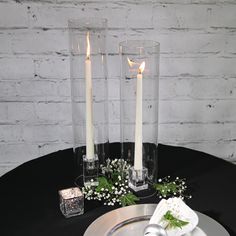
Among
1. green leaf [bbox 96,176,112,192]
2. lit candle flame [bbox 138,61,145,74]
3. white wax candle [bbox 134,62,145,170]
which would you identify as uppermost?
lit candle flame [bbox 138,61,145,74]

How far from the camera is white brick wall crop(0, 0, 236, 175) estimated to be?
5.07 feet

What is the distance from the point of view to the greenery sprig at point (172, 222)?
2.57 feet

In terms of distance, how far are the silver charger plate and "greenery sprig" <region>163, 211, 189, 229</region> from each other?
3cm

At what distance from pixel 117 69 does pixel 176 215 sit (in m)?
0.92

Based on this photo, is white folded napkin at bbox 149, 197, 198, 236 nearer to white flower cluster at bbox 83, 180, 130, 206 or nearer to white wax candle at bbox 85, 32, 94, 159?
white flower cluster at bbox 83, 180, 130, 206

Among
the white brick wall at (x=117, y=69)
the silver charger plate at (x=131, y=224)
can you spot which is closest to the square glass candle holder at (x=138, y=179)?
the silver charger plate at (x=131, y=224)

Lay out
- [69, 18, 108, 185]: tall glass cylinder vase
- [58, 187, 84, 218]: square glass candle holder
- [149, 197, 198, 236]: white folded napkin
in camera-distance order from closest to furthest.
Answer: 1. [149, 197, 198, 236]: white folded napkin
2. [58, 187, 84, 218]: square glass candle holder
3. [69, 18, 108, 185]: tall glass cylinder vase

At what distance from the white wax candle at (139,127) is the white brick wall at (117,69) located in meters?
0.69

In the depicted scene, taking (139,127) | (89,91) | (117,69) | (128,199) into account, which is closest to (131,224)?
(128,199)

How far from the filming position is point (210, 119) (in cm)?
173

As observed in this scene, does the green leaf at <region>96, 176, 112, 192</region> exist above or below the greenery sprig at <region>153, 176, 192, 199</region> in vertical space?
above

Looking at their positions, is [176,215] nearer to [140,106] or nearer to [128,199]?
[128,199]

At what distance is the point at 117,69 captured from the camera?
1.62m

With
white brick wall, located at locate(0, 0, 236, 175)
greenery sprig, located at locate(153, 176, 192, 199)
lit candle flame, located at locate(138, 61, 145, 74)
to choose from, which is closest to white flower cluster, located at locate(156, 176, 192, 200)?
greenery sprig, located at locate(153, 176, 192, 199)
